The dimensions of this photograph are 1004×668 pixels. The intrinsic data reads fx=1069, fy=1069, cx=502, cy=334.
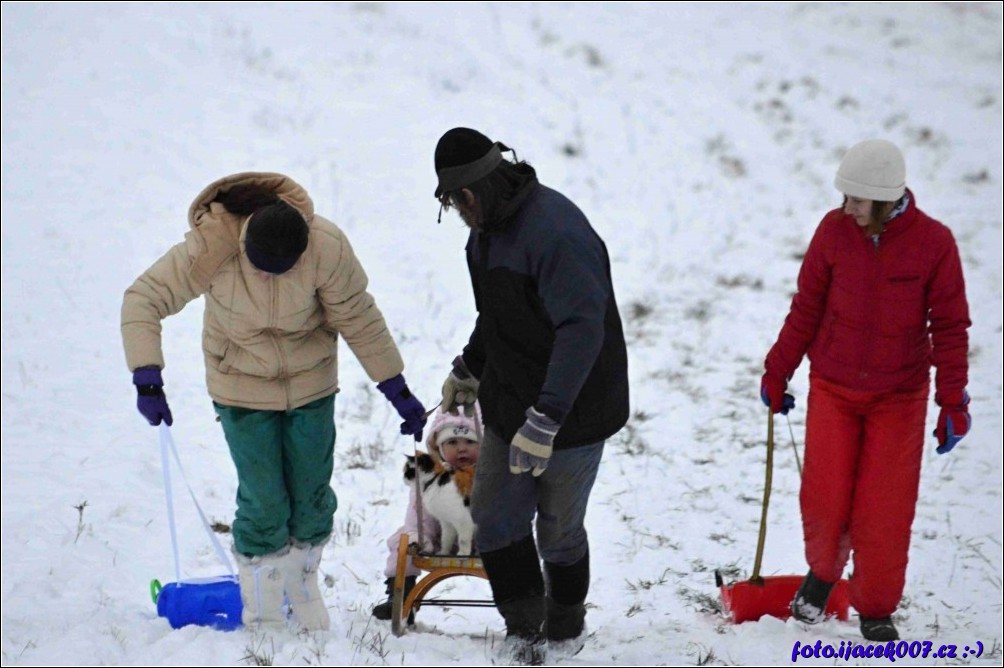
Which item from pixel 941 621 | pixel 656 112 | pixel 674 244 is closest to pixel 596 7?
pixel 656 112

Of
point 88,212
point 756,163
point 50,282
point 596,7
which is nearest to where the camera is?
point 50,282

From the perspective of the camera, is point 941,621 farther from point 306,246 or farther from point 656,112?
point 656,112

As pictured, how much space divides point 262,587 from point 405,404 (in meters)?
0.98

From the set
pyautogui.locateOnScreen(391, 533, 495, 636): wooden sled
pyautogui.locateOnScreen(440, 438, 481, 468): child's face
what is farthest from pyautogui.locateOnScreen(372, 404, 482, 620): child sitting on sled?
pyautogui.locateOnScreen(391, 533, 495, 636): wooden sled

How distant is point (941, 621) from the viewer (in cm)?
526

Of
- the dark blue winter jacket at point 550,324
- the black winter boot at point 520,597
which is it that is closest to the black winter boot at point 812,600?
the black winter boot at point 520,597

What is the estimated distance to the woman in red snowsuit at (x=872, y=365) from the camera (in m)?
4.14

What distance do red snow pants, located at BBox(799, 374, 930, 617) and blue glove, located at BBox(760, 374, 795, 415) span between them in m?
0.17

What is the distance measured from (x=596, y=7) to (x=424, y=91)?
4767 millimetres

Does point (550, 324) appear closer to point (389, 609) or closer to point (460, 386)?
point (460, 386)

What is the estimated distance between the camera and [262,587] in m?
4.47

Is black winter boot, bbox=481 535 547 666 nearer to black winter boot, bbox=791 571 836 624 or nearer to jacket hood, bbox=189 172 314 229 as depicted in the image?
black winter boot, bbox=791 571 836 624

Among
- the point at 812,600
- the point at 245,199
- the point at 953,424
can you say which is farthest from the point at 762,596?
the point at 245,199

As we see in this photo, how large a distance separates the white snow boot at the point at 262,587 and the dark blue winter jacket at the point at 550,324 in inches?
48.2
